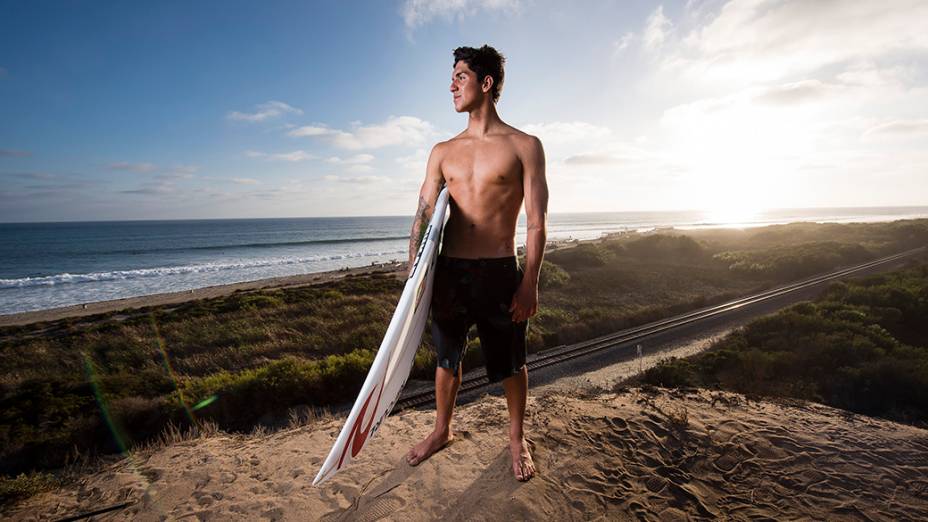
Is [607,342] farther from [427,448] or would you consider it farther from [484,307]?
[484,307]

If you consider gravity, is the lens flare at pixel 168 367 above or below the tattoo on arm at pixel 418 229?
below

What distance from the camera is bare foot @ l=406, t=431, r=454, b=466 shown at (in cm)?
326

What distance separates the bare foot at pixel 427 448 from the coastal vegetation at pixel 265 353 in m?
3.44

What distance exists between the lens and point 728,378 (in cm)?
853

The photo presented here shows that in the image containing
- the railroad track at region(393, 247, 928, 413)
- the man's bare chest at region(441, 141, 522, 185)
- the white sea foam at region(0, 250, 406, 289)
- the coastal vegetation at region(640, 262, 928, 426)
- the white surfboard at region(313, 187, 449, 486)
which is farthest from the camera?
the white sea foam at region(0, 250, 406, 289)

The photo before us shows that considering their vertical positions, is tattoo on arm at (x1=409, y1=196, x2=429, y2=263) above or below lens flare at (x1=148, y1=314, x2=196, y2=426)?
above

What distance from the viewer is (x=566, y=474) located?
3064 millimetres

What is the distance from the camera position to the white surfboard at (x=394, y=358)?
2154mm

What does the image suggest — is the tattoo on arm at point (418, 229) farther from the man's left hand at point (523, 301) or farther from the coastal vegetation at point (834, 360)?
the coastal vegetation at point (834, 360)

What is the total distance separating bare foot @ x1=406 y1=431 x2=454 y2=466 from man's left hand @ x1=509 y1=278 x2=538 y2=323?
144 centimetres

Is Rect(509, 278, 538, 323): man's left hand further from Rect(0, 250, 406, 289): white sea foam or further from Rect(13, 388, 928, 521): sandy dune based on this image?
Rect(0, 250, 406, 289): white sea foam

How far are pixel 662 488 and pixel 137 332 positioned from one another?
18407 mm

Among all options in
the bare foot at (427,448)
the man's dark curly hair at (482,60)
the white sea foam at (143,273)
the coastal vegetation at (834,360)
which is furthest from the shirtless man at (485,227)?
the white sea foam at (143,273)

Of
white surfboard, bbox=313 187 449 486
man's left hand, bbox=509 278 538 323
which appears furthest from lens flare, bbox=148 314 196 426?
man's left hand, bbox=509 278 538 323
